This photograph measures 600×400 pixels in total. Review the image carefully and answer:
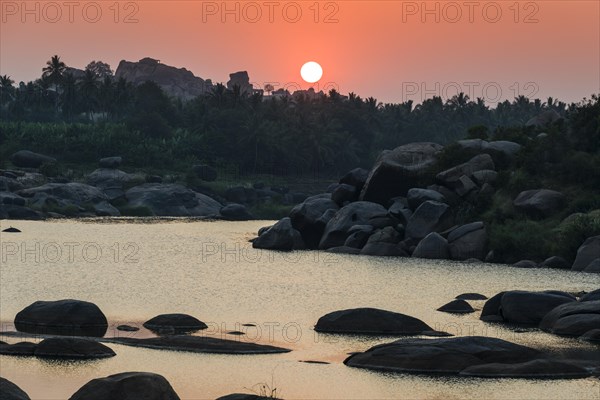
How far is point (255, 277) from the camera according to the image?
59.8m

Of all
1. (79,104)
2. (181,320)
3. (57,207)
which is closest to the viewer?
(181,320)

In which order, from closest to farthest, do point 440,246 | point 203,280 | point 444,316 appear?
point 444,316, point 203,280, point 440,246

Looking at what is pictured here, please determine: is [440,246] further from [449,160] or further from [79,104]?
[79,104]

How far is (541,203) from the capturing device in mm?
72188

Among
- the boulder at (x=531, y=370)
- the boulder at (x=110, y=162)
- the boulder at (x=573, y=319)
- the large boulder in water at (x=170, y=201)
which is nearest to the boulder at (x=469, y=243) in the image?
the boulder at (x=573, y=319)

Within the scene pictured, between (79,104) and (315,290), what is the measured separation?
13751 cm

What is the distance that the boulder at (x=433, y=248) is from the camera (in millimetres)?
70000

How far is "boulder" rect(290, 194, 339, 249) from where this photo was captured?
81.9 meters

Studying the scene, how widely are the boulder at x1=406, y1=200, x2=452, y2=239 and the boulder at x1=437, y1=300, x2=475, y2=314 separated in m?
28.0

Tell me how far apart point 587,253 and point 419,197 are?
15820 millimetres

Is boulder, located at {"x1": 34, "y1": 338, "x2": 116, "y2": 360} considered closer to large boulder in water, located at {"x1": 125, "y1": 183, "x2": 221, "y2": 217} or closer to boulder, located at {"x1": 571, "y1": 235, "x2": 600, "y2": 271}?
boulder, located at {"x1": 571, "y1": 235, "x2": 600, "y2": 271}

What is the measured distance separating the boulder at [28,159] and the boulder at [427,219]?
268 ft

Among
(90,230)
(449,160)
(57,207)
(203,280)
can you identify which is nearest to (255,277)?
(203,280)

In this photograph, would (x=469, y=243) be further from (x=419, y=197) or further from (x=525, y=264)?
(x=419, y=197)
